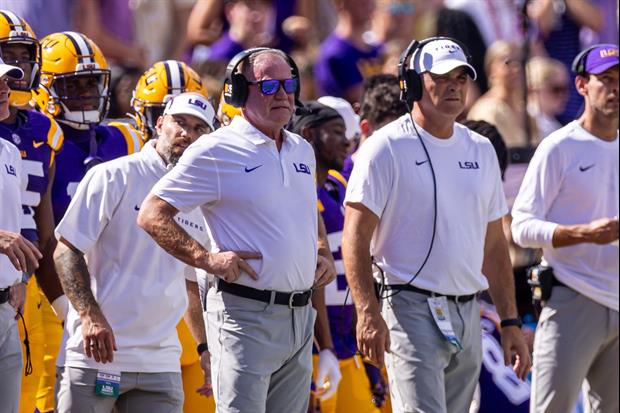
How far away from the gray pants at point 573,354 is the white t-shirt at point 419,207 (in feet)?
3.01

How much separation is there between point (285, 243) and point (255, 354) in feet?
1.66

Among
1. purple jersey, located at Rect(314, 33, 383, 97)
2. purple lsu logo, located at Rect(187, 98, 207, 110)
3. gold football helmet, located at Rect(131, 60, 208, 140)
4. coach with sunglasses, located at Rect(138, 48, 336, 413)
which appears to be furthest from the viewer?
purple jersey, located at Rect(314, 33, 383, 97)

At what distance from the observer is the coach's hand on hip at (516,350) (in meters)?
7.66

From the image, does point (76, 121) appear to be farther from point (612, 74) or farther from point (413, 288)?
point (612, 74)

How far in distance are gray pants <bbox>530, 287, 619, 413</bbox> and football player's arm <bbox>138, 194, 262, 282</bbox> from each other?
88.9 inches

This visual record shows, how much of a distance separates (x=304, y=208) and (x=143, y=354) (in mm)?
1127

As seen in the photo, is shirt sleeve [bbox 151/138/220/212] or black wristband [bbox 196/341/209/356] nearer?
shirt sleeve [bbox 151/138/220/212]

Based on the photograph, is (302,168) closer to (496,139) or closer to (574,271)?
(574,271)

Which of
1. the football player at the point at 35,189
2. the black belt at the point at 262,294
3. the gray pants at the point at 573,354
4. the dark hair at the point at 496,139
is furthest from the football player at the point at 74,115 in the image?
the gray pants at the point at 573,354

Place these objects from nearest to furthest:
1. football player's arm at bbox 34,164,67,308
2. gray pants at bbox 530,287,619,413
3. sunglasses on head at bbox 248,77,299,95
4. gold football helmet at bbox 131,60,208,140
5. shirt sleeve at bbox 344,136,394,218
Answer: sunglasses on head at bbox 248,77,299,95
shirt sleeve at bbox 344,136,394,218
football player's arm at bbox 34,164,67,308
gray pants at bbox 530,287,619,413
gold football helmet at bbox 131,60,208,140

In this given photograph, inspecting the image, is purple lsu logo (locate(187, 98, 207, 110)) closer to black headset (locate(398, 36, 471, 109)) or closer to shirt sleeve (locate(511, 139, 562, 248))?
black headset (locate(398, 36, 471, 109))

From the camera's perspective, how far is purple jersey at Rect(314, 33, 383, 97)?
12.3m

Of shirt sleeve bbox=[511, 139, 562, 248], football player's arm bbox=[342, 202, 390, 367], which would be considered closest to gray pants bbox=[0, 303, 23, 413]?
football player's arm bbox=[342, 202, 390, 367]

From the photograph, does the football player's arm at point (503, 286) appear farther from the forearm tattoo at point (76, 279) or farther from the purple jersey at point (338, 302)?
the forearm tattoo at point (76, 279)
